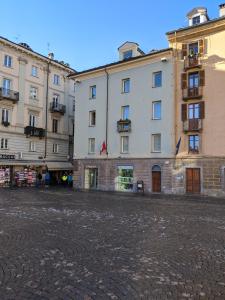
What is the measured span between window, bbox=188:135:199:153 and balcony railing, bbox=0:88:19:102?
2073cm

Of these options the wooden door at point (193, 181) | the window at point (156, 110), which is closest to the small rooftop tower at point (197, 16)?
the window at point (156, 110)

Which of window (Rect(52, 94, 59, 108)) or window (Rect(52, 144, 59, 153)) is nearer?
window (Rect(52, 94, 59, 108))

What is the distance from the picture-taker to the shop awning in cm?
4158

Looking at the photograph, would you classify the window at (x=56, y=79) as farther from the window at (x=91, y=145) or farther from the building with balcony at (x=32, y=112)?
the window at (x=91, y=145)

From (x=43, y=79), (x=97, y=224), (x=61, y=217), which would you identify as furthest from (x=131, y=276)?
(x=43, y=79)

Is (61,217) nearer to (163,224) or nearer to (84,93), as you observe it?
(163,224)

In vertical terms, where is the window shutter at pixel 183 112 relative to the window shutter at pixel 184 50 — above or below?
below

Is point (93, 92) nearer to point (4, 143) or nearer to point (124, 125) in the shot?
point (124, 125)

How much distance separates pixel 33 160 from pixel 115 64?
15.4 meters

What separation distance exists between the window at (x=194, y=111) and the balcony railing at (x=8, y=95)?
66.3ft

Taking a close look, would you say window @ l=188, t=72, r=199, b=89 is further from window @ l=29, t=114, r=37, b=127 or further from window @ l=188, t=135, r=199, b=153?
window @ l=29, t=114, r=37, b=127

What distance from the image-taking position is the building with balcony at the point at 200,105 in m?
29.2

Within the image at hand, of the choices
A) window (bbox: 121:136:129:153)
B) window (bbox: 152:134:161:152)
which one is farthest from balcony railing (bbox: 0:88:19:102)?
window (bbox: 152:134:161:152)

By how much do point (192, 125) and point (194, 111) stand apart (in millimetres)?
1432
